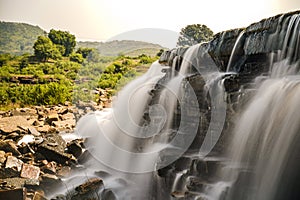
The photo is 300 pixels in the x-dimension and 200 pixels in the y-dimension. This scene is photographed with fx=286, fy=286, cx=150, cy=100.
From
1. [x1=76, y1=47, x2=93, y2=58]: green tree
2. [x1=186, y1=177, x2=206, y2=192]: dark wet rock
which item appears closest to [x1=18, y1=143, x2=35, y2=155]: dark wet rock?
[x1=186, y1=177, x2=206, y2=192]: dark wet rock

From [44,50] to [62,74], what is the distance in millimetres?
10519

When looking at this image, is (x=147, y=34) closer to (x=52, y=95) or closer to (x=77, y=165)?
(x=77, y=165)

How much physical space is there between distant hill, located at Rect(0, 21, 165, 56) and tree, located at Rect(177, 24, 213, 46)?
30.7ft

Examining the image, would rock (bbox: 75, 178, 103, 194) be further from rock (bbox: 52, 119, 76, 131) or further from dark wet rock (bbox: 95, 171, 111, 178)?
rock (bbox: 52, 119, 76, 131)

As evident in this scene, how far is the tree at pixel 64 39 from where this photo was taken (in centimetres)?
4981

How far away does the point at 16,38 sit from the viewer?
74875 millimetres

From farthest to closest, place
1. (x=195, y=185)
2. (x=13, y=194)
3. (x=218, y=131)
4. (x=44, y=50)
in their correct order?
(x=44, y=50)
(x=218, y=131)
(x=13, y=194)
(x=195, y=185)

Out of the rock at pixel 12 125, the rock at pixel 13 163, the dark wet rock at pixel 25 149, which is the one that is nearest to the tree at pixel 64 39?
the rock at pixel 12 125

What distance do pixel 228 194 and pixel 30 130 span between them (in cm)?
885

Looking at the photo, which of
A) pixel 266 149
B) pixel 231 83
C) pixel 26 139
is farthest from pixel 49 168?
pixel 266 149

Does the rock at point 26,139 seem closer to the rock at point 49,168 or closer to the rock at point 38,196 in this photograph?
the rock at point 49,168

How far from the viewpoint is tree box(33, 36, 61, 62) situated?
42625mm

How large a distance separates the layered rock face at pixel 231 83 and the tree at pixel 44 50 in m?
38.5

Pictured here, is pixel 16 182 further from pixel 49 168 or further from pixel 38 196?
pixel 49 168
